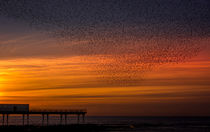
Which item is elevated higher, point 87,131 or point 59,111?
point 59,111

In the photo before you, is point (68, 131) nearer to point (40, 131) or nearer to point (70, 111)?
point (40, 131)

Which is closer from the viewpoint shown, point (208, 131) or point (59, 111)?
point (208, 131)

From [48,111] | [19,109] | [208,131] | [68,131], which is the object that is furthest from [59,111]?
[208,131]

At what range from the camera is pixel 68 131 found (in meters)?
84.8

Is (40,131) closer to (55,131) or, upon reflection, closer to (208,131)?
(55,131)

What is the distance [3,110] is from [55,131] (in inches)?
883

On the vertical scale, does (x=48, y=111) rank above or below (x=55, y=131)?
above

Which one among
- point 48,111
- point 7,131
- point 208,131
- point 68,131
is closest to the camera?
point 7,131

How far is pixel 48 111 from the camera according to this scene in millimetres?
101875

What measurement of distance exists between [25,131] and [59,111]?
23.0 m

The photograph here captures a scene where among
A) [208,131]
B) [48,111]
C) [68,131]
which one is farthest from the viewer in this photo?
[48,111]

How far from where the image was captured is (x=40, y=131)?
82.9m

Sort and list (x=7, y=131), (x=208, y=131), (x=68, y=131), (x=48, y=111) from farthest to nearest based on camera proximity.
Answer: (x=48, y=111) < (x=208, y=131) < (x=68, y=131) < (x=7, y=131)

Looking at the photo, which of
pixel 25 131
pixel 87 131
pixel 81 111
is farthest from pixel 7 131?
pixel 81 111
